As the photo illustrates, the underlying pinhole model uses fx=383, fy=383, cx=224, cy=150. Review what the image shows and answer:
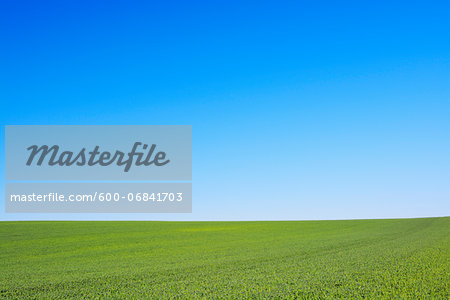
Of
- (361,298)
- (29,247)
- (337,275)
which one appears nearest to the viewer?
(361,298)

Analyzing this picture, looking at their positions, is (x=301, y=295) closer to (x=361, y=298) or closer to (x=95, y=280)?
(x=361, y=298)

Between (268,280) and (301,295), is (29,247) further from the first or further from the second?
(301,295)

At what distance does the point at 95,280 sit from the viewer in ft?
58.7

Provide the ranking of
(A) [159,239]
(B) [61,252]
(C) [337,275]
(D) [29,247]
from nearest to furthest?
(C) [337,275] < (B) [61,252] < (D) [29,247] < (A) [159,239]

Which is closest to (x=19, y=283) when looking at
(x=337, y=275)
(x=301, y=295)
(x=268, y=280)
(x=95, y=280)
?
(x=95, y=280)

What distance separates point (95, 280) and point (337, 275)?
11.1 metres

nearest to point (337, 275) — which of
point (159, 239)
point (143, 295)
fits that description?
point (143, 295)

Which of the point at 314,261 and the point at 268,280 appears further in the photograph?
the point at 314,261

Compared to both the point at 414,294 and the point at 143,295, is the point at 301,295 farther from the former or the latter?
the point at 143,295

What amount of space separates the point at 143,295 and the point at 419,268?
12811mm

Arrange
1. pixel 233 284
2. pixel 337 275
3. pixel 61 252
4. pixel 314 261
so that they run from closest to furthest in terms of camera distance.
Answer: pixel 233 284 → pixel 337 275 → pixel 314 261 → pixel 61 252

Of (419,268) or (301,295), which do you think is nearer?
(301,295)

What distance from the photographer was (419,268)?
18.1 m

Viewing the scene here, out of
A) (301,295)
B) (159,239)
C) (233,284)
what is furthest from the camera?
(159,239)
